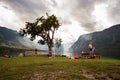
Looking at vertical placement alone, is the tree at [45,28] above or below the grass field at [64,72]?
above

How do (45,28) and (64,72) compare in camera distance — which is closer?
(64,72)

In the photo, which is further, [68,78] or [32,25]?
[32,25]

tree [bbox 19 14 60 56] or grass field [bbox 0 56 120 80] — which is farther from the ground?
tree [bbox 19 14 60 56]

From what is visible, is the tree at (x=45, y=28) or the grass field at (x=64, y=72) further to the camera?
the tree at (x=45, y=28)

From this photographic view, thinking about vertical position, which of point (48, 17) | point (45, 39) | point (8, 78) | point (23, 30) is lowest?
point (8, 78)

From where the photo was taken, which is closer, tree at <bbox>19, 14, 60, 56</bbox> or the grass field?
the grass field

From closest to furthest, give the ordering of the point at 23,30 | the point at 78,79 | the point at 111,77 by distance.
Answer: the point at 78,79 < the point at 111,77 < the point at 23,30

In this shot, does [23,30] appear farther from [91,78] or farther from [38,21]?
[91,78]

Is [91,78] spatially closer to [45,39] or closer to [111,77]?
[111,77]

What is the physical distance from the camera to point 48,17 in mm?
62906

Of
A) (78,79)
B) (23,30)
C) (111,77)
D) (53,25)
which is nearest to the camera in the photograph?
(78,79)

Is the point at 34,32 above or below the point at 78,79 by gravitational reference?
above

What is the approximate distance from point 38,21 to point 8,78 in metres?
51.5

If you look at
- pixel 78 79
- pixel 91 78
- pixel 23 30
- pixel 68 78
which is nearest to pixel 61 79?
pixel 68 78
